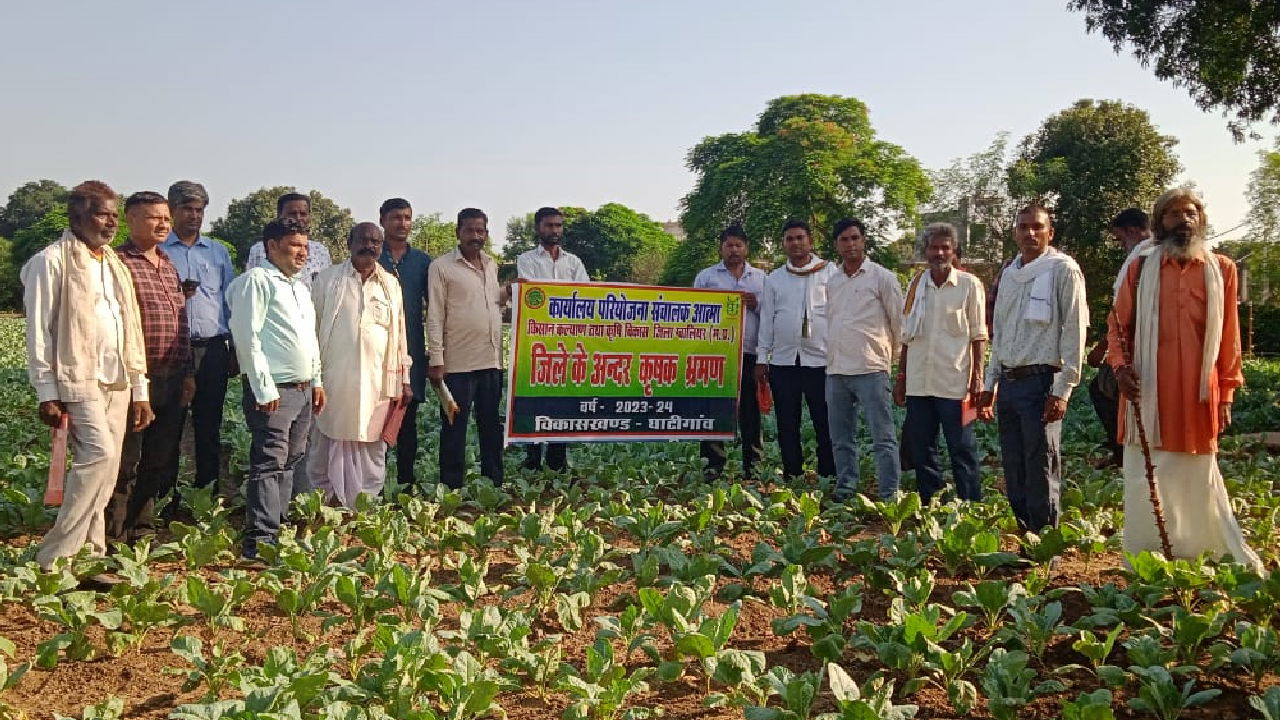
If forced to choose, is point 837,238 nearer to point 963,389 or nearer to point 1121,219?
point 963,389

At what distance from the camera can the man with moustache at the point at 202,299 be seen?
6309 millimetres

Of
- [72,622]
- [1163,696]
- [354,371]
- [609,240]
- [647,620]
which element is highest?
[609,240]

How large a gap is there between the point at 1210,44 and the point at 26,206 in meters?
106

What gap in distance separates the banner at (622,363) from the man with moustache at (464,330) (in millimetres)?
274

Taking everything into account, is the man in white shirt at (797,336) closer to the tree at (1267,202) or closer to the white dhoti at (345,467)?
the white dhoti at (345,467)

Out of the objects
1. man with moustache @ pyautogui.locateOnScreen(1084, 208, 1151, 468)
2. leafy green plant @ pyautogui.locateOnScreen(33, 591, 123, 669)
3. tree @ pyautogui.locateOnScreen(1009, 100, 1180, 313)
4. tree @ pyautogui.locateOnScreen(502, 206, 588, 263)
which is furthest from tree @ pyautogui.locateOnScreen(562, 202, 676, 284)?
leafy green plant @ pyautogui.locateOnScreen(33, 591, 123, 669)

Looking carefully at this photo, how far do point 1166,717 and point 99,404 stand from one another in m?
4.81

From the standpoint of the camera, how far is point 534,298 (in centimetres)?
748

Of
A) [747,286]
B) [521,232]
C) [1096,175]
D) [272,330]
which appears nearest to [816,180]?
[1096,175]

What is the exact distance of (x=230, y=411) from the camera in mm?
11891

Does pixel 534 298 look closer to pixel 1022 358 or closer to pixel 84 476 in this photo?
pixel 84 476

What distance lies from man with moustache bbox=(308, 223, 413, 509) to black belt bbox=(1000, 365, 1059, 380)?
3.78m

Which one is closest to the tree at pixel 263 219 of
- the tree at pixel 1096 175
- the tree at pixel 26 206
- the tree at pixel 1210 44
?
the tree at pixel 26 206

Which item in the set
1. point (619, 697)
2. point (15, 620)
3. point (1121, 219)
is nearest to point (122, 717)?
point (15, 620)
